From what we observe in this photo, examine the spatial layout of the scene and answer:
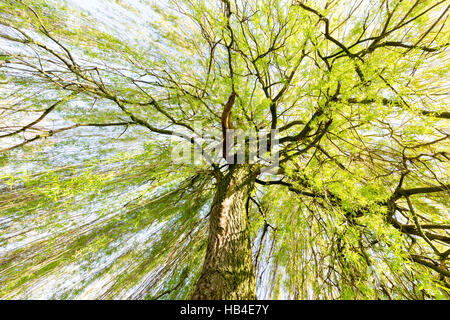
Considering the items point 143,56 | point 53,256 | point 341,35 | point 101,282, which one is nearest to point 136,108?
point 143,56

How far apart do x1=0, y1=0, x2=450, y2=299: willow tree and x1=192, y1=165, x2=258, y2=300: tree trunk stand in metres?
0.01

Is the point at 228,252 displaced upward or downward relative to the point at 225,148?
downward

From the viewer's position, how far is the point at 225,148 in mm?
2090

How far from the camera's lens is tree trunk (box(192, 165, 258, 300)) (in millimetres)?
952

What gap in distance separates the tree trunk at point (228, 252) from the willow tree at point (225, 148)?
0.01 metres

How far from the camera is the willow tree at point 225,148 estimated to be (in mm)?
1226

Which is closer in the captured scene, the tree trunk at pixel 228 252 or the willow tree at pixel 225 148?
the tree trunk at pixel 228 252

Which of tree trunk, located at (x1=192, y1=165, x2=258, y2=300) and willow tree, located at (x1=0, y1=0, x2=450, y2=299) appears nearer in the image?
tree trunk, located at (x1=192, y1=165, x2=258, y2=300)

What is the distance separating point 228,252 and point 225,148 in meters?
1.18

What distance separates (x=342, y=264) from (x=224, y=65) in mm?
2186

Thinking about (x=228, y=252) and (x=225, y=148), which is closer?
(x=228, y=252)

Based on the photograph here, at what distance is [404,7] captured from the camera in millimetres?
1328
